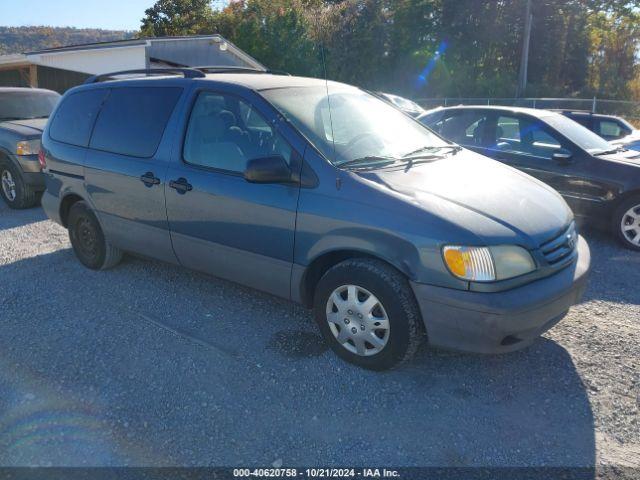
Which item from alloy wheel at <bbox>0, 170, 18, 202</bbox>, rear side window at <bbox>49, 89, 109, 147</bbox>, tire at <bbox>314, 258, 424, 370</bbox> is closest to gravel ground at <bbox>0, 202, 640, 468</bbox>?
tire at <bbox>314, 258, 424, 370</bbox>

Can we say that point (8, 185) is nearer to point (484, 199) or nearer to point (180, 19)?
point (484, 199)

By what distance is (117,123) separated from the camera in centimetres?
458

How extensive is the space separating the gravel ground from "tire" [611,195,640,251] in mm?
1696

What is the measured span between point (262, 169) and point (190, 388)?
142 cm

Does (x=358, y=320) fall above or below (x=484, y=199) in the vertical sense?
below

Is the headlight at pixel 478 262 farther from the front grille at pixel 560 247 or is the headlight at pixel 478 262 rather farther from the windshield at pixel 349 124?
the windshield at pixel 349 124

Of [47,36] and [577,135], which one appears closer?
[577,135]

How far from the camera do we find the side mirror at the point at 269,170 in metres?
3.38

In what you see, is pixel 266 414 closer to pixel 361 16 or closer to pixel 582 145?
pixel 582 145

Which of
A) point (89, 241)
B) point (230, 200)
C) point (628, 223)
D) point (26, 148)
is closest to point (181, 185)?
point (230, 200)

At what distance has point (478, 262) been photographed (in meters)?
2.91

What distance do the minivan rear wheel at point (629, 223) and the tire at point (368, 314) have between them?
13.0 ft

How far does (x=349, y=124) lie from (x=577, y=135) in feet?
13.1

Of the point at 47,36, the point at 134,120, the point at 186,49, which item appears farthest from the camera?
the point at 47,36
